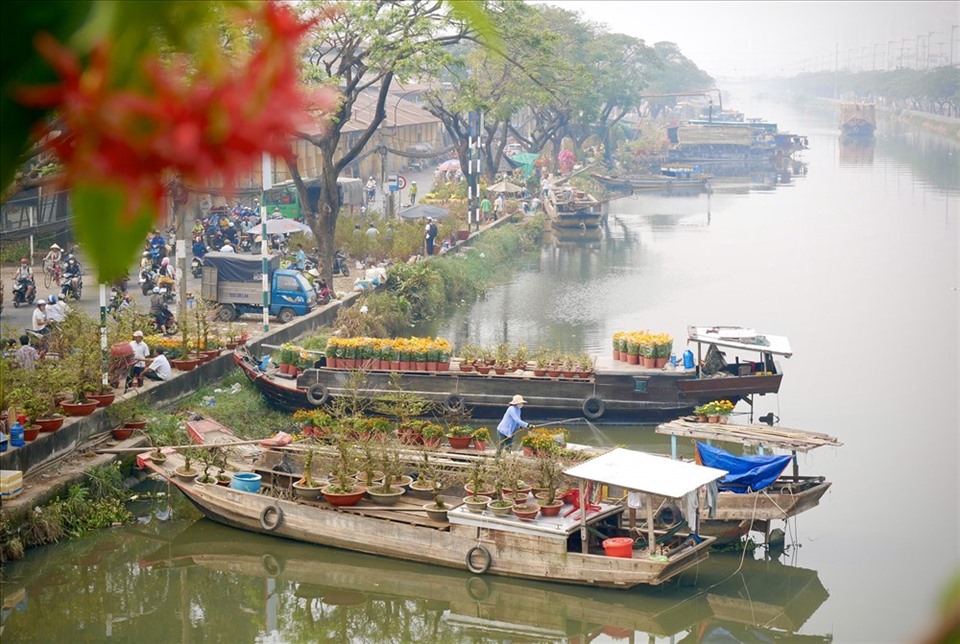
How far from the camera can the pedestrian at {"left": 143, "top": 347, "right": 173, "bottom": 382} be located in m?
15.7

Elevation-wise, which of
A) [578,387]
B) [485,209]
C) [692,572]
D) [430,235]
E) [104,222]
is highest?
[104,222]

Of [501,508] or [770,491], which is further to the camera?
[770,491]

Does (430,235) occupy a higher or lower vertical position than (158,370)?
higher

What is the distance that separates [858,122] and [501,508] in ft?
268

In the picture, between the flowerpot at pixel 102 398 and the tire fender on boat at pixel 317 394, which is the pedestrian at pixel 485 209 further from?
the flowerpot at pixel 102 398

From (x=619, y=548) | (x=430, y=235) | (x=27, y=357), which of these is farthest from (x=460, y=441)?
(x=430, y=235)

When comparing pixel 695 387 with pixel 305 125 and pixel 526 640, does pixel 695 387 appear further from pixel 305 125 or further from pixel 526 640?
pixel 305 125

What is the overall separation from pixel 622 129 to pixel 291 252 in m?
44.4

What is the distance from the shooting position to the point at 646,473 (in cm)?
1149

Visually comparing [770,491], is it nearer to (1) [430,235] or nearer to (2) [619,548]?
(2) [619,548]

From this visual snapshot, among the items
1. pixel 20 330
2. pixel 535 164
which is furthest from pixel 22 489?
pixel 535 164

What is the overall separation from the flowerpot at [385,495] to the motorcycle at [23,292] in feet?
36.5

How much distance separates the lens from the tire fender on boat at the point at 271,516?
1280 centimetres

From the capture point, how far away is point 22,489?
40.0 ft
